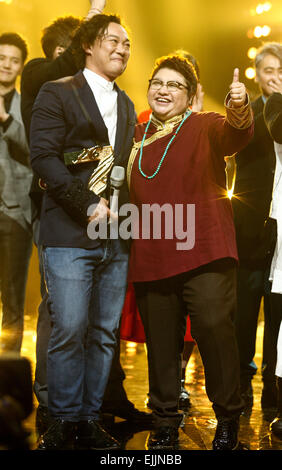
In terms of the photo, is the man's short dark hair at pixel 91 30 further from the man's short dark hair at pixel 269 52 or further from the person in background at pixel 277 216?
the man's short dark hair at pixel 269 52

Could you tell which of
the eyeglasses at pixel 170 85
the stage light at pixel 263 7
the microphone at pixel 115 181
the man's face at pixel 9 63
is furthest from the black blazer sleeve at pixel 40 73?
the stage light at pixel 263 7

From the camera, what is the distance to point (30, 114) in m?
3.07

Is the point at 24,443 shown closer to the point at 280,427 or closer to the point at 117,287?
the point at 117,287

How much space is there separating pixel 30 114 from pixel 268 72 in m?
1.26

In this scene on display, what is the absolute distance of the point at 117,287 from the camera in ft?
9.02

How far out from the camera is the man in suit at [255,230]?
3395 mm

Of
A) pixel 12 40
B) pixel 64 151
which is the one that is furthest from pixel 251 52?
pixel 64 151

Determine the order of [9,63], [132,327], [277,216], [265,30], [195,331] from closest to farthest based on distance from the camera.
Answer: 1. [195,331]
2. [277,216]
3. [132,327]
4. [9,63]
5. [265,30]

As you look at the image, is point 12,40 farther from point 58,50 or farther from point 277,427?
point 277,427

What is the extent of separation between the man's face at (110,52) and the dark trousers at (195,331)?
828 mm

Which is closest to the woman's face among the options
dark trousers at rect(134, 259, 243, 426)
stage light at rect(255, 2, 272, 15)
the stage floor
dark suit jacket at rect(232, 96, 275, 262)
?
dark trousers at rect(134, 259, 243, 426)

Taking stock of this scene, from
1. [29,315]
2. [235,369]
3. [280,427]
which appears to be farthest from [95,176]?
[29,315]
